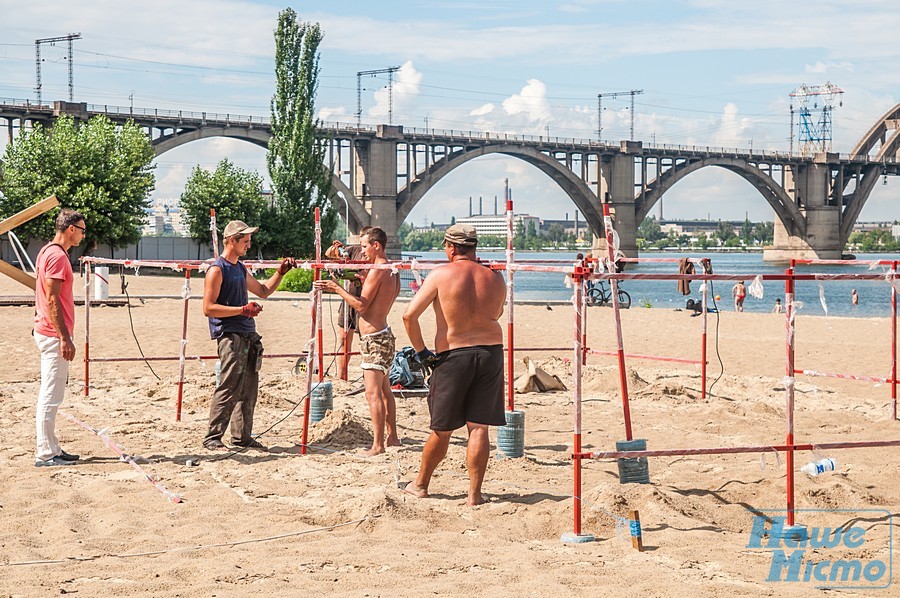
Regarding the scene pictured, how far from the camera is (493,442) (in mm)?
8898

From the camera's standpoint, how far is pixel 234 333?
813 cm

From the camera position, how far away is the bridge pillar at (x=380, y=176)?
231ft

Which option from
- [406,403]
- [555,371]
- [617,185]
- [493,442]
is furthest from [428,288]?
[617,185]

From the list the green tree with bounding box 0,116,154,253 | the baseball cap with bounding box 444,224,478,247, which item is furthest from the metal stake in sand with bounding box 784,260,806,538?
the green tree with bounding box 0,116,154,253

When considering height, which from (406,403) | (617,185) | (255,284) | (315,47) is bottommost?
(406,403)

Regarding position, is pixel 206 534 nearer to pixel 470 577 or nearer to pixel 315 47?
pixel 470 577

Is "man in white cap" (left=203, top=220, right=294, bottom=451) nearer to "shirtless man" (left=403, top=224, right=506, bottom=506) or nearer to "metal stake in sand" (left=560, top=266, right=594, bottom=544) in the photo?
"shirtless man" (left=403, top=224, right=506, bottom=506)

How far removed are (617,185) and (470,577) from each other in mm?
83584

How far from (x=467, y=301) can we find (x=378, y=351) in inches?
68.5

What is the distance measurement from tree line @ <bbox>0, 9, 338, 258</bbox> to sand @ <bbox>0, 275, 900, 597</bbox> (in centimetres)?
3443

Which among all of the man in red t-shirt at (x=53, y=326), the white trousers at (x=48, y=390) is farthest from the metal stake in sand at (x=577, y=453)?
the white trousers at (x=48, y=390)

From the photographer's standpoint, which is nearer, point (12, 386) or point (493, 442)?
point (493, 442)

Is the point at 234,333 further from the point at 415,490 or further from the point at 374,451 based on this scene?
the point at 415,490

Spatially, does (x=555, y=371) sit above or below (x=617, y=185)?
below
